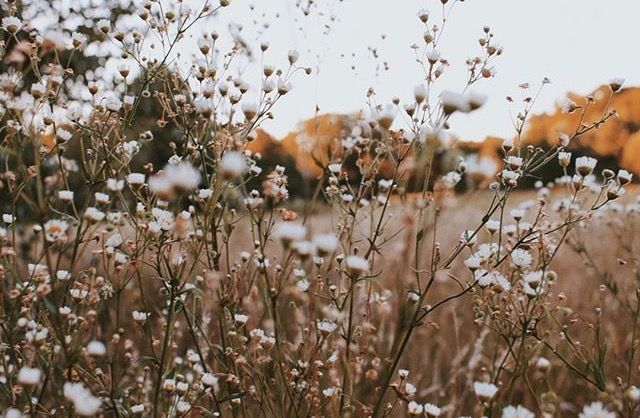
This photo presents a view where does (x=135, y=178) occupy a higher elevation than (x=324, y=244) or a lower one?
higher

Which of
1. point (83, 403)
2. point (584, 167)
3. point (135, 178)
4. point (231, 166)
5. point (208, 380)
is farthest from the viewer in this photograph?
point (584, 167)

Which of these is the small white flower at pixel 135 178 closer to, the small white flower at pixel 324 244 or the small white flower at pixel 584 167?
the small white flower at pixel 324 244

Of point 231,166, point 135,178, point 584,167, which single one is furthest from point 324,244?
point 584,167

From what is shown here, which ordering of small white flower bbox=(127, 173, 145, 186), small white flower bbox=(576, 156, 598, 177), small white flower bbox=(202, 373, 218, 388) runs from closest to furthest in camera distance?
small white flower bbox=(202, 373, 218, 388) → small white flower bbox=(127, 173, 145, 186) → small white flower bbox=(576, 156, 598, 177)

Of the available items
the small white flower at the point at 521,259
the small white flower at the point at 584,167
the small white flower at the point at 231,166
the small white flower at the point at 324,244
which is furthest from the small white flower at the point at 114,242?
the small white flower at the point at 584,167

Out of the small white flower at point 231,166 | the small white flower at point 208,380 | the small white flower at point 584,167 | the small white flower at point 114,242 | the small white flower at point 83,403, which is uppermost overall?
the small white flower at point 584,167

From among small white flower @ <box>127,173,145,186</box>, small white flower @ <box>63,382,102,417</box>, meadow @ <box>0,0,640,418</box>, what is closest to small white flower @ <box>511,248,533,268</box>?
meadow @ <box>0,0,640,418</box>

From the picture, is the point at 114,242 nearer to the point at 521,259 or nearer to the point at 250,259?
the point at 250,259

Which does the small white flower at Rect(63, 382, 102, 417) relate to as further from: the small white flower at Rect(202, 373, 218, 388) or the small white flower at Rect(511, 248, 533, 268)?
the small white flower at Rect(511, 248, 533, 268)

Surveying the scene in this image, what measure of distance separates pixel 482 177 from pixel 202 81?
1008 mm

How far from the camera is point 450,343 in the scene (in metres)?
3.96

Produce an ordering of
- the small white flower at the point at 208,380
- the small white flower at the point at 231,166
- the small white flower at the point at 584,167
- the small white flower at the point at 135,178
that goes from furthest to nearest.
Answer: the small white flower at the point at 584,167
the small white flower at the point at 135,178
the small white flower at the point at 208,380
the small white flower at the point at 231,166

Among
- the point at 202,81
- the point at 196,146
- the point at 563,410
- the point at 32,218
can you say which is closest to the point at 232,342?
the point at 196,146

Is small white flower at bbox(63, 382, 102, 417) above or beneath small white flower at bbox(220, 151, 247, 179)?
beneath
